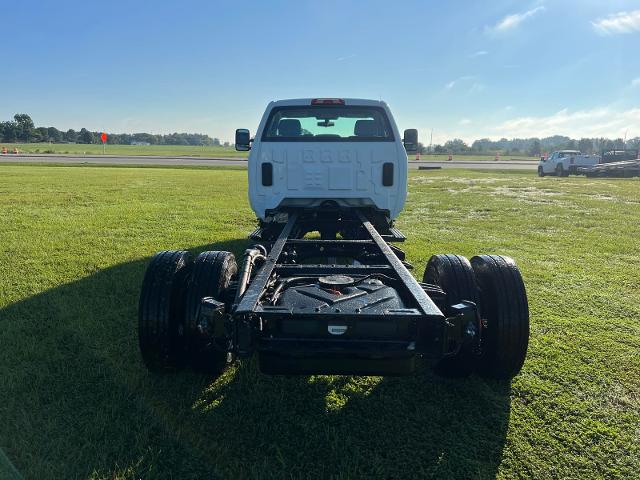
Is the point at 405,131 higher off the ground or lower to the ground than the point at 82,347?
higher

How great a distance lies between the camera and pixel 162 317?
292cm

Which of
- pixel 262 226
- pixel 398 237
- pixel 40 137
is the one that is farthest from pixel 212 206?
pixel 40 137

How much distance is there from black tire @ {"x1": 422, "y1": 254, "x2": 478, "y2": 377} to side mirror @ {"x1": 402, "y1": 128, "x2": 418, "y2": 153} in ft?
9.81

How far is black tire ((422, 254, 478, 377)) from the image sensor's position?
2998 mm

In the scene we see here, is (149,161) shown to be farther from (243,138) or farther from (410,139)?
(410,139)

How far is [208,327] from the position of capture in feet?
7.99

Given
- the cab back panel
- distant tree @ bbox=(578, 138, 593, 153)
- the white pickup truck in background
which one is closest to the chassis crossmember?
the cab back panel

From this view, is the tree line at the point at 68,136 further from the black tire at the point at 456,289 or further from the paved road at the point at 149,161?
the black tire at the point at 456,289

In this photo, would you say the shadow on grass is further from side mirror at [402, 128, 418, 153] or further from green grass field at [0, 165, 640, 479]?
side mirror at [402, 128, 418, 153]

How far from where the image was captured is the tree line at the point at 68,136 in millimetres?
89562

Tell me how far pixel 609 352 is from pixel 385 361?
2.53 meters

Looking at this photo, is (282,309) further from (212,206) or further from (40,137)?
(40,137)

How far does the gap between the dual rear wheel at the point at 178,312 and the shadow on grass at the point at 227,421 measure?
228 mm

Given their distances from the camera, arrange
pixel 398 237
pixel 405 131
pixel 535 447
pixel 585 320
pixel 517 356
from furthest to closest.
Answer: pixel 405 131 → pixel 398 237 → pixel 585 320 → pixel 517 356 → pixel 535 447
